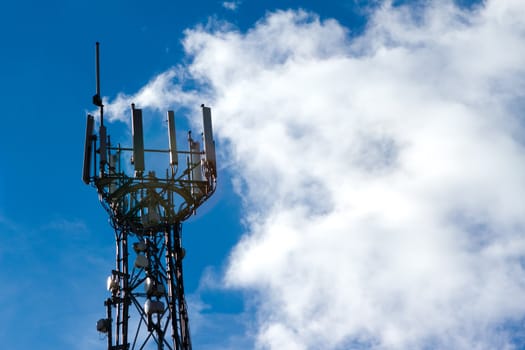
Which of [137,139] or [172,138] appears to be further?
[172,138]

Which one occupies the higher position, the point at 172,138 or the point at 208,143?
the point at 172,138

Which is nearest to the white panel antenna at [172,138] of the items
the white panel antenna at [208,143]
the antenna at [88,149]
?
the white panel antenna at [208,143]

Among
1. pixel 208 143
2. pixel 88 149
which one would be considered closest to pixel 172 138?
pixel 208 143

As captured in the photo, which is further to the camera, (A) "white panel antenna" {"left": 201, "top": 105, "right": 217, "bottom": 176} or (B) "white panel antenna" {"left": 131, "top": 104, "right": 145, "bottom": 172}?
(A) "white panel antenna" {"left": 201, "top": 105, "right": 217, "bottom": 176}

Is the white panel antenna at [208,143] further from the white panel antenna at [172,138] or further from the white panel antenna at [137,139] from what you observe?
the white panel antenna at [137,139]

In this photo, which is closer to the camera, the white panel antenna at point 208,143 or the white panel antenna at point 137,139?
the white panel antenna at point 137,139

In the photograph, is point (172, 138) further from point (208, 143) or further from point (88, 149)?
point (88, 149)

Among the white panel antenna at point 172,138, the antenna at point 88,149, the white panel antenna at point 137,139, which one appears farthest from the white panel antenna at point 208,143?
the antenna at point 88,149

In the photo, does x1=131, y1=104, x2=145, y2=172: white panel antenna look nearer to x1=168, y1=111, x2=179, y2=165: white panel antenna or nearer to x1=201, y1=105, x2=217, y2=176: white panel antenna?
x1=168, y1=111, x2=179, y2=165: white panel antenna

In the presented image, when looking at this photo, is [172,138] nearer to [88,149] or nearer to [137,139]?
[137,139]

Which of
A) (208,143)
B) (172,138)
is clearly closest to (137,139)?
(172,138)

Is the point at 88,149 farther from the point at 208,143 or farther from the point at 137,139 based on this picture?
the point at 208,143

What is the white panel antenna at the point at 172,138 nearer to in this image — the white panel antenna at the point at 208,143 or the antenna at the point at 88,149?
the white panel antenna at the point at 208,143

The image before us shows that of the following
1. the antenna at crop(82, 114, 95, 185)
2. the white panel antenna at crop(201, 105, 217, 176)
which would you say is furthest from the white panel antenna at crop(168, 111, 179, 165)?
the antenna at crop(82, 114, 95, 185)
